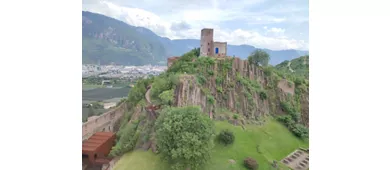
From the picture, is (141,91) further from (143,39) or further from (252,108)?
(252,108)

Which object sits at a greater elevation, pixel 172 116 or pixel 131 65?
pixel 131 65

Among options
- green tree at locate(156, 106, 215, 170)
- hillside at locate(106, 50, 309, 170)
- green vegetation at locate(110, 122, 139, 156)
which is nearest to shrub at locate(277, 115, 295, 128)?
hillside at locate(106, 50, 309, 170)

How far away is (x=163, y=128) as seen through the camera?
8273 millimetres

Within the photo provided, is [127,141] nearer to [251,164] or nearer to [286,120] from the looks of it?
[251,164]

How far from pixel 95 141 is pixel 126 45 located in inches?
196

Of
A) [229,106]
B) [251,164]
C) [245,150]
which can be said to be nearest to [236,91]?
[229,106]

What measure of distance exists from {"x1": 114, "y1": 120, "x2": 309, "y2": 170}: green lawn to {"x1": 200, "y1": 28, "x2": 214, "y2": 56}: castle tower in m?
4.88

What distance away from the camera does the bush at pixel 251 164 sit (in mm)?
8930

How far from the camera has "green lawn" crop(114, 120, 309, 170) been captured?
8.89 m

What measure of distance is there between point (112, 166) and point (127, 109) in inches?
188

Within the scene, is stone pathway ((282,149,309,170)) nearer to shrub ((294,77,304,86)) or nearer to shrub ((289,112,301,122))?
shrub ((289,112,301,122))
